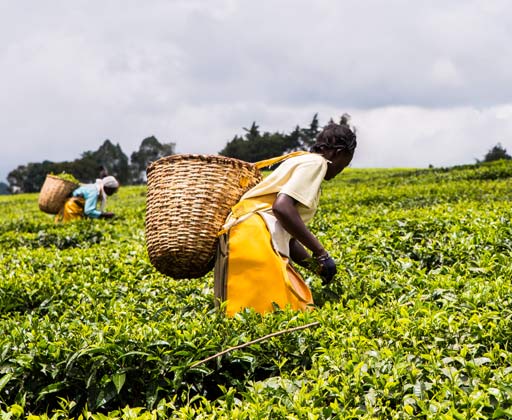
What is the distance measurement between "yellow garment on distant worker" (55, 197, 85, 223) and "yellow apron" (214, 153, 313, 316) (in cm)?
700

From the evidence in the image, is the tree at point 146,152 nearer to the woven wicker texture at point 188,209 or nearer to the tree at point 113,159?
the tree at point 113,159

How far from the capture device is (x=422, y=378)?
2.48 m

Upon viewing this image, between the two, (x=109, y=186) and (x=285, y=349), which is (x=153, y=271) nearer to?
(x=285, y=349)

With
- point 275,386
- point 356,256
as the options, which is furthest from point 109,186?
point 275,386

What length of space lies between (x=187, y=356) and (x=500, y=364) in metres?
1.44

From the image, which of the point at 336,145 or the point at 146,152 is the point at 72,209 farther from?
the point at 146,152

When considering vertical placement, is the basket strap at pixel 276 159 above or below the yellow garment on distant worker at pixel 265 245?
above

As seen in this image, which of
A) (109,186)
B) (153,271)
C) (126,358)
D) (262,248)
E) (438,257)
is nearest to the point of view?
(126,358)

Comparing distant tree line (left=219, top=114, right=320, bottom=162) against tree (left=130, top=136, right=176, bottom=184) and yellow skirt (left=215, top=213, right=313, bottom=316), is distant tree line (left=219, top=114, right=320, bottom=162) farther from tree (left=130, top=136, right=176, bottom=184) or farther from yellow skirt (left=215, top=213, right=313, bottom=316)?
yellow skirt (left=215, top=213, right=313, bottom=316)

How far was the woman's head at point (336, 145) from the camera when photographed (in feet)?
11.2

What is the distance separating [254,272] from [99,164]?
74.0 meters

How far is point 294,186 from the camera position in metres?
3.19

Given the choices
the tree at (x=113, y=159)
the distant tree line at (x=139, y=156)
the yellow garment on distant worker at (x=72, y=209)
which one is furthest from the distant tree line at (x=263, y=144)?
the yellow garment on distant worker at (x=72, y=209)

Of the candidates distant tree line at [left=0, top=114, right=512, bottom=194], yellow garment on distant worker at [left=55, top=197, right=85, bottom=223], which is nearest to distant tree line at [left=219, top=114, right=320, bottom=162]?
distant tree line at [left=0, top=114, right=512, bottom=194]
